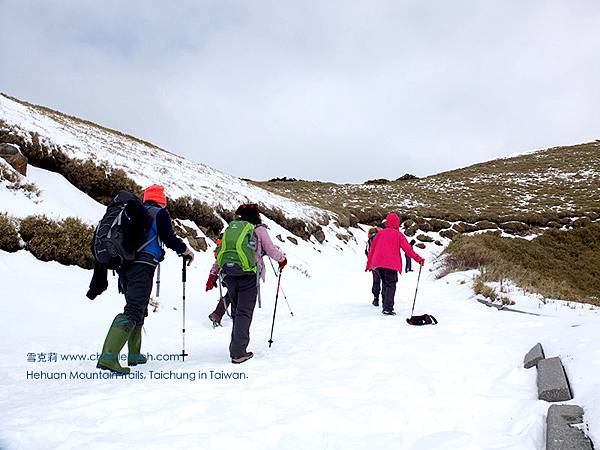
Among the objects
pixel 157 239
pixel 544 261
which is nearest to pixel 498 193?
pixel 544 261

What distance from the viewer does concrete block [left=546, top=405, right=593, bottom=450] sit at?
287 centimetres

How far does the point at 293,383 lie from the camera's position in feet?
15.5

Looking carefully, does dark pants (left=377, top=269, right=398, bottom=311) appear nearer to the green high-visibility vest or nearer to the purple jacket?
the purple jacket

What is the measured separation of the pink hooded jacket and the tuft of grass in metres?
3.54

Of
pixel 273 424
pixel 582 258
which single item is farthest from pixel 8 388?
pixel 582 258

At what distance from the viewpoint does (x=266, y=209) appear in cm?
2095

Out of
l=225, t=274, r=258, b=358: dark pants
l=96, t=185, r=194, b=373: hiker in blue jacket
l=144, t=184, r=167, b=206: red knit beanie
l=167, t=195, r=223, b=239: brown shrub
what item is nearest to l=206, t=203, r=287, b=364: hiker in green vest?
l=225, t=274, r=258, b=358: dark pants

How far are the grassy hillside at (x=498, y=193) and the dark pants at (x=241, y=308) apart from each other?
2517cm

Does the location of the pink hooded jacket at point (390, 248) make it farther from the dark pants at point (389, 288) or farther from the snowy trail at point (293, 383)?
the snowy trail at point (293, 383)

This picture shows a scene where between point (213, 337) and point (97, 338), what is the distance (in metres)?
1.88

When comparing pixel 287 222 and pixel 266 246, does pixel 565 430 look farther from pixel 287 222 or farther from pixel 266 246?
pixel 287 222

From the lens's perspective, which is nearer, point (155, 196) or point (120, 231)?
point (120, 231)

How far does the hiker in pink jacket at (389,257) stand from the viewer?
8.86 metres

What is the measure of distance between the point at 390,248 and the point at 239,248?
14.3 feet
